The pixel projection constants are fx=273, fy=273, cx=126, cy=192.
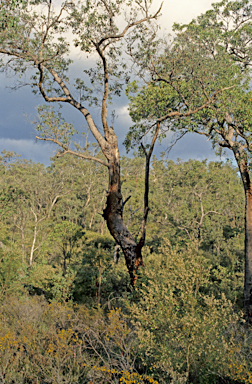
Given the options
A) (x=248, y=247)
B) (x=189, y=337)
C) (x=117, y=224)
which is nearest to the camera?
(x=189, y=337)

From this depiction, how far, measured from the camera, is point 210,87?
27.9 ft

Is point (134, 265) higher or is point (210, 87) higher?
point (210, 87)

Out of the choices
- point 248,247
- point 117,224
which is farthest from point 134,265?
point 248,247

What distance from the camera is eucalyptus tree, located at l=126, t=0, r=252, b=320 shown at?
312 inches

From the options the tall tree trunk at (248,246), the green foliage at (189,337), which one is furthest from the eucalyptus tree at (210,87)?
the green foliage at (189,337)

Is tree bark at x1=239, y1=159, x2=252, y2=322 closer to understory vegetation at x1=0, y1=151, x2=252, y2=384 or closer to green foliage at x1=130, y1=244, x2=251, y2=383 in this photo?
Answer: understory vegetation at x1=0, y1=151, x2=252, y2=384

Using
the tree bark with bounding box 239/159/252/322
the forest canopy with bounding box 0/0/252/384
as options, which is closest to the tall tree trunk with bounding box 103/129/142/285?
the forest canopy with bounding box 0/0/252/384

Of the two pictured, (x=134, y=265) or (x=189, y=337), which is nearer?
(x=189, y=337)

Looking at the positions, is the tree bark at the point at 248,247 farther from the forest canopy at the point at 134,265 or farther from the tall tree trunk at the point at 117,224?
the tall tree trunk at the point at 117,224

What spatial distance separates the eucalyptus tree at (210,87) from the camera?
312 inches

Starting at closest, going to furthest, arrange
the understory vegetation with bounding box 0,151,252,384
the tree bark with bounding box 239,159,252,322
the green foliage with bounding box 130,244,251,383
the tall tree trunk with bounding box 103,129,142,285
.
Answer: the green foliage with bounding box 130,244,251,383 → the understory vegetation with bounding box 0,151,252,384 → the tall tree trunk with bounding box 103,129,142,285 → the tree bark with bounding box 239,159,252,322

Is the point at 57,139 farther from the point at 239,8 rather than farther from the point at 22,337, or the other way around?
the point at 239,8

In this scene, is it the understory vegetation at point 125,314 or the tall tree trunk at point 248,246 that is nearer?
the understory vegetation at point 125,314

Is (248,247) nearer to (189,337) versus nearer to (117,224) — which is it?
(117,224)
